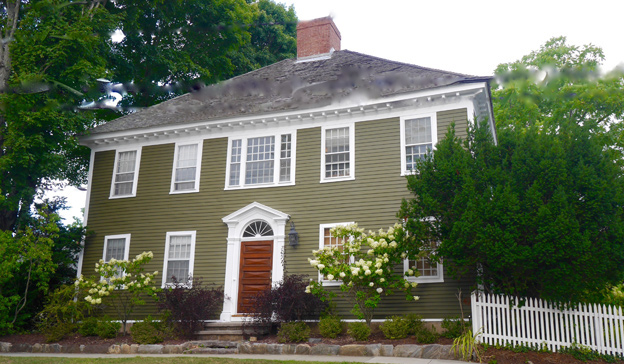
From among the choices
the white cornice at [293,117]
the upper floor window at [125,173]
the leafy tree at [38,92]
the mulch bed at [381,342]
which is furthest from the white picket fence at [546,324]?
the leafy tree at [38,92]

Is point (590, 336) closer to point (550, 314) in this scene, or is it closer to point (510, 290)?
point (550, 314)

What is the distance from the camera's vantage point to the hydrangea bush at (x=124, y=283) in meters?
14.7

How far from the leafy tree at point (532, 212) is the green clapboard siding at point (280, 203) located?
198cm

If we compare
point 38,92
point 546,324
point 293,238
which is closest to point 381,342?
point 546,324

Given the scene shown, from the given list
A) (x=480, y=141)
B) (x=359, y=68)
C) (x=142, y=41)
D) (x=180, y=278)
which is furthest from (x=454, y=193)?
(x=142, y=41)

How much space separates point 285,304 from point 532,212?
6.22 metres

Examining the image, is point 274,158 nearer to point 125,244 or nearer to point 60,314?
point 125,244

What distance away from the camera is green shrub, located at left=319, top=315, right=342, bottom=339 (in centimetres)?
1246

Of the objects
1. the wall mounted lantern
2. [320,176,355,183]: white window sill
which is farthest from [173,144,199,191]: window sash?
[320,176,355,183]: white window sill

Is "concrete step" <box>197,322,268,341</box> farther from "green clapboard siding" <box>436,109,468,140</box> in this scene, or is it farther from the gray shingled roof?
"green clapboard siding" <box>436,109,468,140</box>

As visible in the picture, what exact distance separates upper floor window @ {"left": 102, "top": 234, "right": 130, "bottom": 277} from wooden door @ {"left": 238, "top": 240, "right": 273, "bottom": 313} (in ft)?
13.5

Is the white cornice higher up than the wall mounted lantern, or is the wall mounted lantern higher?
the white cornice

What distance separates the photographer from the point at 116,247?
55.7 feet

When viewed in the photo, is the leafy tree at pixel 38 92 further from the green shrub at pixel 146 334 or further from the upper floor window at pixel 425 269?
the upper floor window at pixel 425 269
